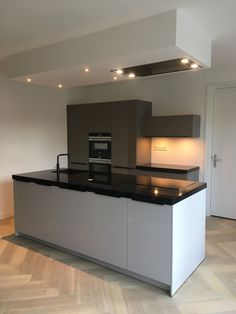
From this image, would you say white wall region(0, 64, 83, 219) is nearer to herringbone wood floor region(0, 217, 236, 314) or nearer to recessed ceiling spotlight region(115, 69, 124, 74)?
herringbone wood floor region(0, 217, 236, 314)

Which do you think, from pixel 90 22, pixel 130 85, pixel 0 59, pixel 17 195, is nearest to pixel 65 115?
pixel 130 85

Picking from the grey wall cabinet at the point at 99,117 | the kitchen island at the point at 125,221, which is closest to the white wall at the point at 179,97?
the grey wall cabinet at the point at 99,117

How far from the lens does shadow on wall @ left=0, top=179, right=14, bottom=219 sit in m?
4.51

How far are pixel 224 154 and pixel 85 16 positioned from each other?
3.22 m

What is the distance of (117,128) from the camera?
482 cm

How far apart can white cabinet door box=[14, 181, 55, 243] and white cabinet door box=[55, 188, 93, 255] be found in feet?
0.40

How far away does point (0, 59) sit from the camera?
12.2ft

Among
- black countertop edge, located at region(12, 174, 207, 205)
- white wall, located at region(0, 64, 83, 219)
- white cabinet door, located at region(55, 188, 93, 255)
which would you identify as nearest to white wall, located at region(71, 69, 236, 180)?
white wall, located at region(0, 64, 83, 219)

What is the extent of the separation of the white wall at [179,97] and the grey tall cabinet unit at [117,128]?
0.28m

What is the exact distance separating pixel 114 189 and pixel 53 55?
5.51 feet

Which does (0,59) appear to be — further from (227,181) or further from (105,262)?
(227,181)

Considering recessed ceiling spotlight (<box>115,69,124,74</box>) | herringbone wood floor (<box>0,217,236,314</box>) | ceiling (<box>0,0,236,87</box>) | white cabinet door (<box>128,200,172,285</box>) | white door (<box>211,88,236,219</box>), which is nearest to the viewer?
ceiling (<box>0,0,236,87</box>)

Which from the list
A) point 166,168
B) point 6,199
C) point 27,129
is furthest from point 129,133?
point 6,199

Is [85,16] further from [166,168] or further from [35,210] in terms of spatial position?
[166,168]
